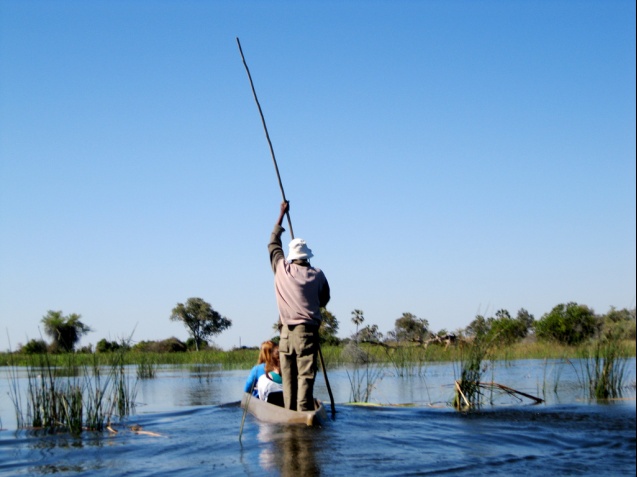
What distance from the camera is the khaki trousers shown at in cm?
905

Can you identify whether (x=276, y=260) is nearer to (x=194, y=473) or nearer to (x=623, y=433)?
(x=194, y=473)

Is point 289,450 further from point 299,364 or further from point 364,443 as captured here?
point 299,364

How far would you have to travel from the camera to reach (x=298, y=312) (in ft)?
29.6

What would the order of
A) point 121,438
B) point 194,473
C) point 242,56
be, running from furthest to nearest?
point 242,56
point 121,438
point 194,473

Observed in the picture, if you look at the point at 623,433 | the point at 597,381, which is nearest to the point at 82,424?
the point at 623,433

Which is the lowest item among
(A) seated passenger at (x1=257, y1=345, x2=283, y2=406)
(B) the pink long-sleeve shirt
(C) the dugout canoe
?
(C) the dugout canoe

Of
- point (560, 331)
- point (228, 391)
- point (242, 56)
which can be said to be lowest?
point (228, 391)

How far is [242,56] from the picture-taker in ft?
37.5

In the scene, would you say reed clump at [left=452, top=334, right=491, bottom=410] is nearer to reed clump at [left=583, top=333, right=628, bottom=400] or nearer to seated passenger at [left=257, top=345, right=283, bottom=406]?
reed clump at [left=583, top=333, right=628, bottom=400]

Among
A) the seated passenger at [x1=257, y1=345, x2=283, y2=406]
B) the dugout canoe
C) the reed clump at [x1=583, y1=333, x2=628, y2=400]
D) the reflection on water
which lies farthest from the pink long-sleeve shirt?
the reed clump at [x1=583, y1=333, x2=628, y2=400]

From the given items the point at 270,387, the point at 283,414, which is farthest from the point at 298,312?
the point at 270,387

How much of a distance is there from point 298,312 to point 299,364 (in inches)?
28.4

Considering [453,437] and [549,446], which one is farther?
[453,437]

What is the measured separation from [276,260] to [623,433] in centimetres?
471
